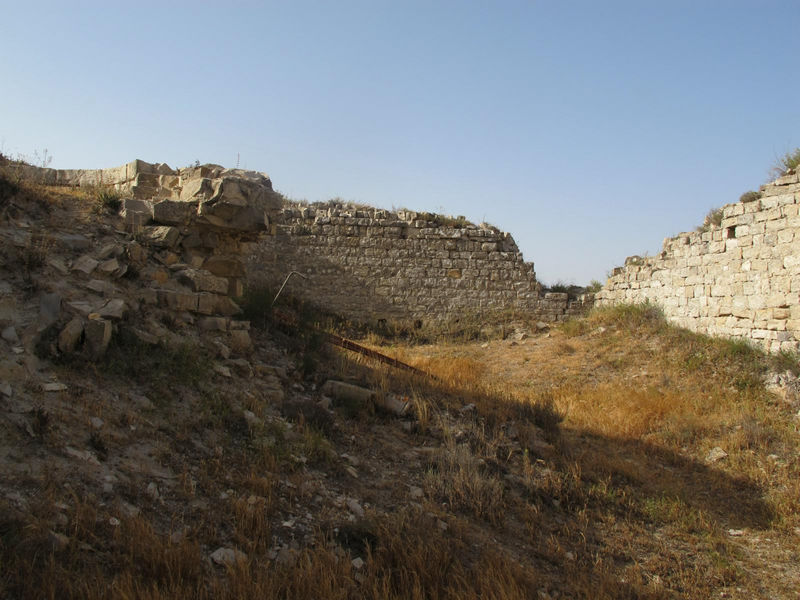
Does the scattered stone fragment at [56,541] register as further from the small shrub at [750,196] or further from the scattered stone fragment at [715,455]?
the small shrub at [750,196]

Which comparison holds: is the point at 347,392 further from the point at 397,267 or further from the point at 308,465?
the point at 397,267

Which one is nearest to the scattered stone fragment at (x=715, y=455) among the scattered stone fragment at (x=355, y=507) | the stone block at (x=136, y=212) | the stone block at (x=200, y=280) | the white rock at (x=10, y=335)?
the scattered stone fragment at (x=355, y=507)

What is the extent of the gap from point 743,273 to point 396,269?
23.7 feet

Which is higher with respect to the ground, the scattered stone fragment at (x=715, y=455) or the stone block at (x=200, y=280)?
the stone block at (x=200, y=280)

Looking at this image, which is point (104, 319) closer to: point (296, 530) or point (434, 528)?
point (296, 530)

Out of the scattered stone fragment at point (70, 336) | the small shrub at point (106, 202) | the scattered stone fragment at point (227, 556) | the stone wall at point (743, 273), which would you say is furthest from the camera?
the stone wall at point (743, 273)

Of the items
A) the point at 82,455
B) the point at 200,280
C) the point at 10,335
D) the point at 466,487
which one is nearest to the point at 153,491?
the point at 82,455

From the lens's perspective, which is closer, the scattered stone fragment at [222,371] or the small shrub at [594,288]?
the scattered stone fragment at [222,371]

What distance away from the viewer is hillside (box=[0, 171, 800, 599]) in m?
3.35

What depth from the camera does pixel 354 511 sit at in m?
4.34

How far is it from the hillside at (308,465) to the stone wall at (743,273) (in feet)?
3.21

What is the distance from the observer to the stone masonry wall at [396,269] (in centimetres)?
1360

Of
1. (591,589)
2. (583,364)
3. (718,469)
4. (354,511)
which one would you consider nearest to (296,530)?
(354,511)

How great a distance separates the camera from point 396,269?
13719 millimetres
